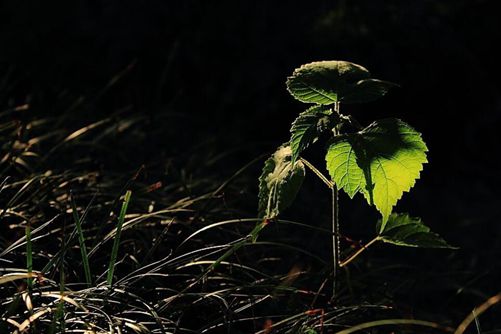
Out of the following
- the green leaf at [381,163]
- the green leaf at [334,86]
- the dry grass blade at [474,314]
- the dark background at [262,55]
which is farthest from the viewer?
the dark background at [262,55]

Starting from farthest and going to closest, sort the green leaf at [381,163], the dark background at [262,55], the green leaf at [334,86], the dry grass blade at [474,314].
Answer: the dark background at [262,55] → the green leaf at [334,86] → the green leaf at [381,163] → the dry grass blade at [474,314]

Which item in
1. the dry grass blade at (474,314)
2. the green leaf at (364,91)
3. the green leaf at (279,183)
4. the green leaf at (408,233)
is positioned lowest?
the dry grass blade at (474,314)

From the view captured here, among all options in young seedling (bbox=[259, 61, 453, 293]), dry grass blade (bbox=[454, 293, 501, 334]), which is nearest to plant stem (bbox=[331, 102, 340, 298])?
young seedling (bbox=[259, 61, 453, 293])

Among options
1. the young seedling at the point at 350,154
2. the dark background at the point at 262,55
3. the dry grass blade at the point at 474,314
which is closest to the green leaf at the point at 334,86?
the young seedling at the point at 350,154

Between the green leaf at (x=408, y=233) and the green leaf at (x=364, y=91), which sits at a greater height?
the green leaf at (x=364, y=91)

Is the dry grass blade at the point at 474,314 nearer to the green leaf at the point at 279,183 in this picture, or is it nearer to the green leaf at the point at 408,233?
the green leaf at the point at 408,233

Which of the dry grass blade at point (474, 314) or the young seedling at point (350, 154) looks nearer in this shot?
the dry grass blade at point (474, 314)

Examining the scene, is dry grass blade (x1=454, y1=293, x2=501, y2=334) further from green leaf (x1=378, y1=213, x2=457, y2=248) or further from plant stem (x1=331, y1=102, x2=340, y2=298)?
plant stem (x1=331, y1=102, x2=340, y2=298)

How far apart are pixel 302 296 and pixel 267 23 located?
223cm

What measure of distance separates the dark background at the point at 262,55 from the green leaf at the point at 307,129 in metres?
2.28

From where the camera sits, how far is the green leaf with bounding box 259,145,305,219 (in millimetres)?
1686

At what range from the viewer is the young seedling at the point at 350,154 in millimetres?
1653

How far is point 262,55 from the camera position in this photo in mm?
4176

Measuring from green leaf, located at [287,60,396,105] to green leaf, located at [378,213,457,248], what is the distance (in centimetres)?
27
